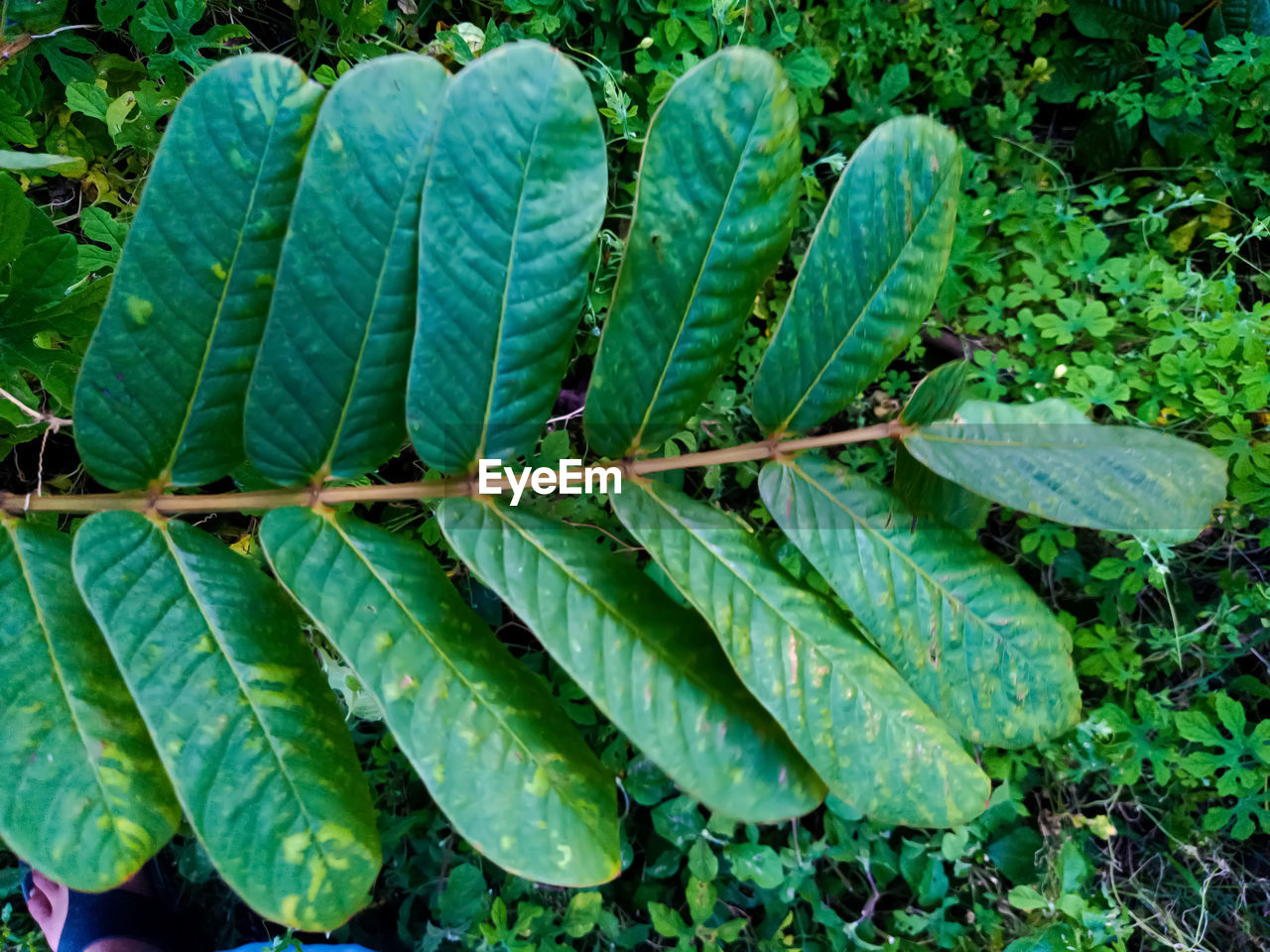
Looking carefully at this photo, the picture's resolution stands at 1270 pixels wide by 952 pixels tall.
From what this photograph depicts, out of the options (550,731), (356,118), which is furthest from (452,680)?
(356,118)

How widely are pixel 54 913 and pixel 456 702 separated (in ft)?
5.91

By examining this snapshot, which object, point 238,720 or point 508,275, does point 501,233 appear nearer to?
point 508,275

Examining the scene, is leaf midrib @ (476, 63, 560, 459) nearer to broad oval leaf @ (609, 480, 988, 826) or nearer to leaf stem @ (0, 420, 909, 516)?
leaf stem @ (0, 420, 909, 516)

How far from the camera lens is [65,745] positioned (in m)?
0.83

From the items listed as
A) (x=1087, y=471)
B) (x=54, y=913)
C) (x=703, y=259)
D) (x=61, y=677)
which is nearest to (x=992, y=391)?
(x=1087, y=471)

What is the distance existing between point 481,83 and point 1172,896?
2.48 m

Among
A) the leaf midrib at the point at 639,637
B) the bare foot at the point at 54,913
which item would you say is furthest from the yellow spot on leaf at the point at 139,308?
the bare foot at the point at 54,913

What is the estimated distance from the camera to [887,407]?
2150 mm

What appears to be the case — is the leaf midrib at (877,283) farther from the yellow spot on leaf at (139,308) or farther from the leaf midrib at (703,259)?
the yellow spot on leaf at (139,308)

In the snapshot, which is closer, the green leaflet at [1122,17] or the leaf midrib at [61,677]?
the leaf midrib at [61,677]

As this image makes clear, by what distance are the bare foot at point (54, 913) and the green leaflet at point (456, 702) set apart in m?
1.62

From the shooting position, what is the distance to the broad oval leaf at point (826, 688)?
34.4 inches

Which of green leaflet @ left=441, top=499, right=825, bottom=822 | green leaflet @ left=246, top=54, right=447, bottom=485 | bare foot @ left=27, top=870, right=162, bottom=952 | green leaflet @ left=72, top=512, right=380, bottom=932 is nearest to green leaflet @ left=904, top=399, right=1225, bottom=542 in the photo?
green leaflet @ left=441, top=499, right=825, bottom=822

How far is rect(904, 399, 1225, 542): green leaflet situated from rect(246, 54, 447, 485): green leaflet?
0.71 metres
